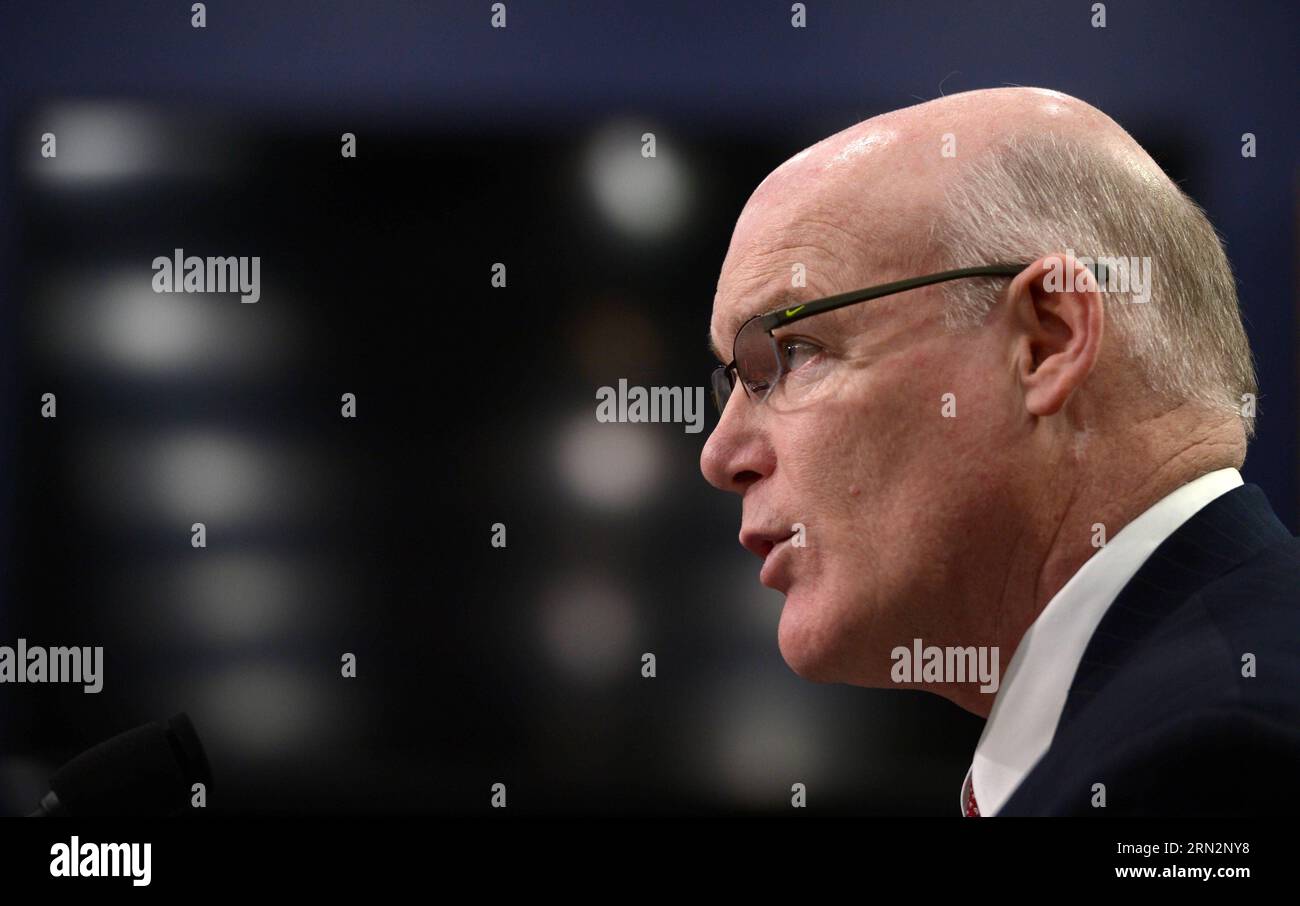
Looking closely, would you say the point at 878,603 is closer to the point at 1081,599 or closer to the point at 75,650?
the point at 1081,599

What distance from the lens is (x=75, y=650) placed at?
154cm

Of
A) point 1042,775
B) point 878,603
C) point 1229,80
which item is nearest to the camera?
point 1042,775

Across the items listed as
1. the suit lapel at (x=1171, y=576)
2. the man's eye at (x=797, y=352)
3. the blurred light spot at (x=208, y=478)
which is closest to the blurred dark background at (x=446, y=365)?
the blurred light spot at (x=208, y=478)

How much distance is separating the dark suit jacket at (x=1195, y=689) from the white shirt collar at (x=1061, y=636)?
0.02 metres

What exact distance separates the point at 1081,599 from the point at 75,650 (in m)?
1.28

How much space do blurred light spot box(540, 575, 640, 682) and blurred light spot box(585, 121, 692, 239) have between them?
19.8 inches

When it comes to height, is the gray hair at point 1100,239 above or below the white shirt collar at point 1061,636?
above

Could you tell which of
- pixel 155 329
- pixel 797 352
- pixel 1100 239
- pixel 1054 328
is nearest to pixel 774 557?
pixel 797 352

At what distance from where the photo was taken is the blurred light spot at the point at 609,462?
1576 millimetres

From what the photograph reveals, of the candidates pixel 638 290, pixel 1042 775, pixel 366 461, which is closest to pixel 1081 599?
pixel 1042 775

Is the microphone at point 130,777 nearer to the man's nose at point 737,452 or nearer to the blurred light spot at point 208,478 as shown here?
the blurred light spot at point 208,478

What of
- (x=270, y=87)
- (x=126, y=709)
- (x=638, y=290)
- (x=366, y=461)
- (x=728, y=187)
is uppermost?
(x=270, y=87)

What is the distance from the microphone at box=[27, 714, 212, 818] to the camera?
1348 mm

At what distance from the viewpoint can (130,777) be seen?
4.45ft
